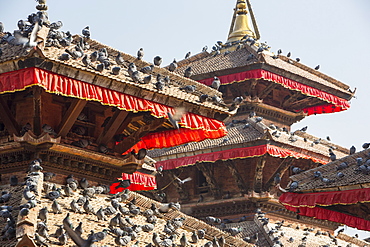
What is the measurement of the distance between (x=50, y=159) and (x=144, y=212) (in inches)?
80.5

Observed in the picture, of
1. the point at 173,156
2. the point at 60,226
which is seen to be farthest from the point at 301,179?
the point at 173,156

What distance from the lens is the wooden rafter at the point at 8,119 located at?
12.4m

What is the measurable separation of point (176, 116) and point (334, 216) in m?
4.63

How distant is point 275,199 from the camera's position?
75.0ft

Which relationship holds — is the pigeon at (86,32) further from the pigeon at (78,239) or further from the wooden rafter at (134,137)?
the pigeon at (78,239)

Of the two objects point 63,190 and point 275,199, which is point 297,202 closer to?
point 63,190

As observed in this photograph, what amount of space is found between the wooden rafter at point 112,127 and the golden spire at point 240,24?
15716mm

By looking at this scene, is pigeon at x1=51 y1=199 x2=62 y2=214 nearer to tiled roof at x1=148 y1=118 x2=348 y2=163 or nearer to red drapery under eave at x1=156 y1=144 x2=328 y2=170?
red drapery under eave at x1=156 y1=144 x2=328 y2=170

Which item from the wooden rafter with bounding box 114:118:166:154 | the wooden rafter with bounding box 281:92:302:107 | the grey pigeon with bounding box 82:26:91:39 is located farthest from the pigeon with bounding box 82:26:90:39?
the wooden rafter with bounding box 281:92:302:107

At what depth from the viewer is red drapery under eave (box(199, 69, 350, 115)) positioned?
23.9 m

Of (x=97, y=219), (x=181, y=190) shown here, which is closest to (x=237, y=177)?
(x=181, y=190)

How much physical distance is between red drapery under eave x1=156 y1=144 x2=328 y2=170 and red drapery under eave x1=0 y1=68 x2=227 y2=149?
7.29 m

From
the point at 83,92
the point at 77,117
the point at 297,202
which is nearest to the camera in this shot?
the point at 83,92

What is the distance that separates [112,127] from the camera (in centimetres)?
1349
